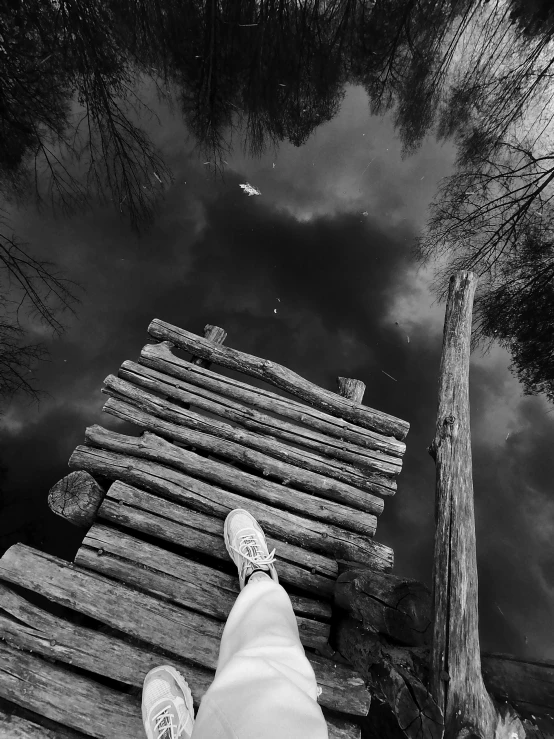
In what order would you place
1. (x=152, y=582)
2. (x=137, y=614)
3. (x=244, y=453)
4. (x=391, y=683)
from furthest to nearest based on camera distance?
(x=244, y=453)
(x=152, y=582)
(x=137, y=614)
(x=391, y=683)

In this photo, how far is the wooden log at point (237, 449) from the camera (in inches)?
125

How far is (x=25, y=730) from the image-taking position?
2004mm

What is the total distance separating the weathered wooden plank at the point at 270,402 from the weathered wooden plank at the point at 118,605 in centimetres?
169

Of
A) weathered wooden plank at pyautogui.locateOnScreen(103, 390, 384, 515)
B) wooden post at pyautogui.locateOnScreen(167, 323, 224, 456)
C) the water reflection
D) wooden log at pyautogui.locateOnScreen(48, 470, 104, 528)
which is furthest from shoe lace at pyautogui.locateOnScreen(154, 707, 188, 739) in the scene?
the water reflection

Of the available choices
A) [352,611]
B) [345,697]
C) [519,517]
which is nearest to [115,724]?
[345,697]

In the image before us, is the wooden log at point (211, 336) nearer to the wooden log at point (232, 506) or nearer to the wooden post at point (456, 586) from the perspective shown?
the wooden log at point (232, 506)

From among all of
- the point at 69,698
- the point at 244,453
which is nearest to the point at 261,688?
the point at 69,698

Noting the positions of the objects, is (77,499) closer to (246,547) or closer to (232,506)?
(232,506)

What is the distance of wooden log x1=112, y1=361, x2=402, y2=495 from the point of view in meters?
3.28

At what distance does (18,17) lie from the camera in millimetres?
5930

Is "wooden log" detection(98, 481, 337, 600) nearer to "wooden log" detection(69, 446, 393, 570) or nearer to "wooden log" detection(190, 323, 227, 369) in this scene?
"wooden log" detection(69, 446, 393, 570)

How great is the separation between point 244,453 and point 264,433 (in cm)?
30

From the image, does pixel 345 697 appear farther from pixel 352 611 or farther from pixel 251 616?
pixel 251 616

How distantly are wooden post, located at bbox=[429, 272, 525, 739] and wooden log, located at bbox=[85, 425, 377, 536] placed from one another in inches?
26.8
